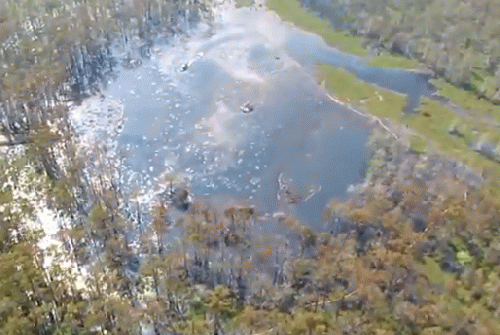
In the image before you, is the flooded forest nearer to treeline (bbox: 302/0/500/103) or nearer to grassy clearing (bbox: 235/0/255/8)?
treeline (bbox: 302/0/500/103)

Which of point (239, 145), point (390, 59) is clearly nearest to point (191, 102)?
point (239, 145)

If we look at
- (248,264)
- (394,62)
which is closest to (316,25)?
(394,62)

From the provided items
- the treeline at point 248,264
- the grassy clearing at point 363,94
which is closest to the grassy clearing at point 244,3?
the grassy clearing at point 363,94

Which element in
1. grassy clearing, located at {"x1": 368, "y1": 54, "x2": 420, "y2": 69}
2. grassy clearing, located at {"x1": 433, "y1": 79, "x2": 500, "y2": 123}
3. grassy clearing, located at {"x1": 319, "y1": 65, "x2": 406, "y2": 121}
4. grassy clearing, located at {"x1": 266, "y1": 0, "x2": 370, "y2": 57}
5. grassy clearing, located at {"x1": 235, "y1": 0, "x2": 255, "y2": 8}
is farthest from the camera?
grassy clearing, located at {"x1": 235, "y1": 0, "x2": 255, "y2": 8}

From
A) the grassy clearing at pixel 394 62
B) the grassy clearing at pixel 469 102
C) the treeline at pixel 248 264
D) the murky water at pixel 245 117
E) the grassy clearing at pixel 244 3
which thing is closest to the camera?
the treeline at pixel 248 264

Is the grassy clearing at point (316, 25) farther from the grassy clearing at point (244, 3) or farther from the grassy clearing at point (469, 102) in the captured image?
the grassy clearing at point (469, 102)

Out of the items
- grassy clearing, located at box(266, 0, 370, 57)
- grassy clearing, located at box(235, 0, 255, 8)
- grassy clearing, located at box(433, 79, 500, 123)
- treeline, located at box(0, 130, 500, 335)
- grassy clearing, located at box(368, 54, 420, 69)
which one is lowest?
treeline, located at box(0, 130, 500, 335)

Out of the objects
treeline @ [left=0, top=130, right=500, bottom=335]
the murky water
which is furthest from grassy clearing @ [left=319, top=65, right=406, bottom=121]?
treeline @ [left=0, top=130, right=500, bottom=335]
